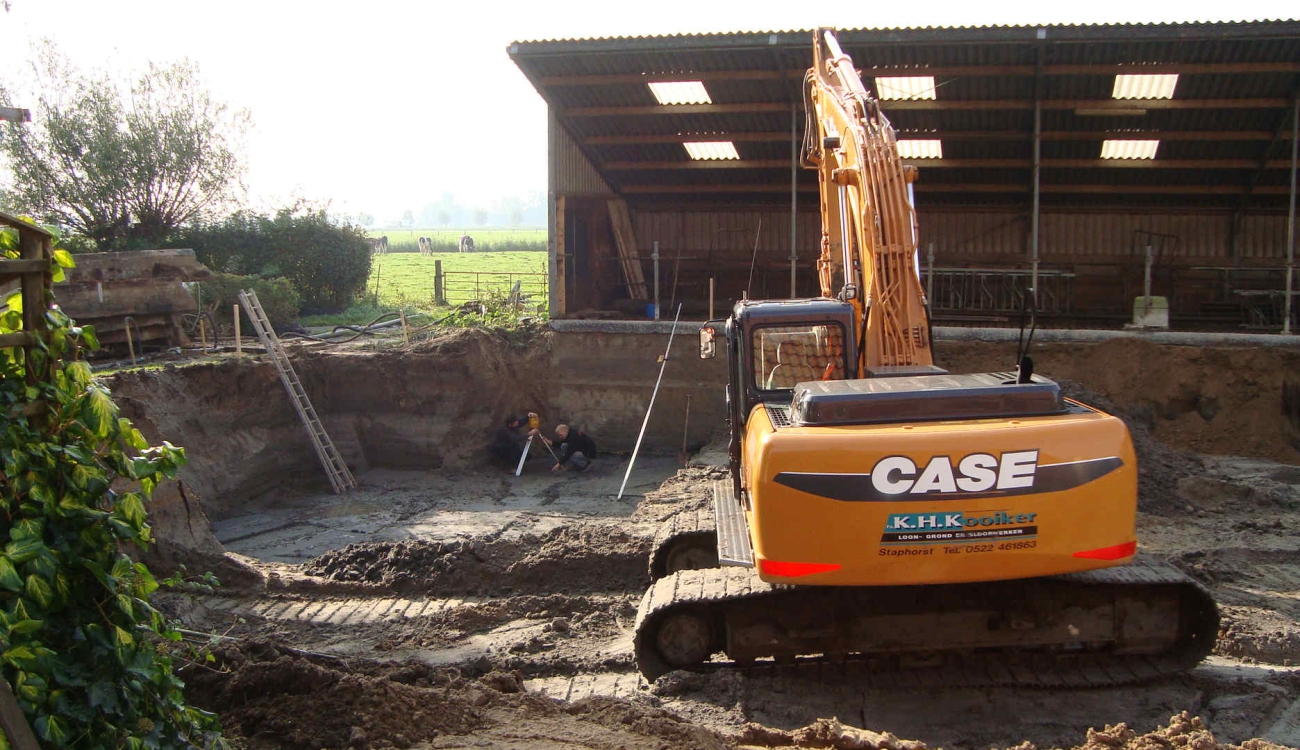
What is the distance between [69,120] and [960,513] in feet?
79.1

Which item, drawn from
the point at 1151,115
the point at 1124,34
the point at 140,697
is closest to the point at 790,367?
the point at 140,697

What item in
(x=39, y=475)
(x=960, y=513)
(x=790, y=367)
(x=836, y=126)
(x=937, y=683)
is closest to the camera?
(x=39, y=475)

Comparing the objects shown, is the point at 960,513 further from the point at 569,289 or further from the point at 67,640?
the point at 569,289

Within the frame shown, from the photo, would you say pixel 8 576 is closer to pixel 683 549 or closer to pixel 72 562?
pixel 72 562

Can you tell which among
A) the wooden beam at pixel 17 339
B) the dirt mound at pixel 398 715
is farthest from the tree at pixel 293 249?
the wooden beam at pixel 17 339

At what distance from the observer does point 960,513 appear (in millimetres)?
6453

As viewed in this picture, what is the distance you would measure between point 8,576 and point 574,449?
558 inches

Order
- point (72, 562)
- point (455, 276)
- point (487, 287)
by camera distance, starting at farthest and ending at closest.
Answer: point (455, 276)
point (487, 287)
point (72, 562)

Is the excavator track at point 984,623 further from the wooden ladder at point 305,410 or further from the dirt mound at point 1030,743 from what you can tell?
the wooden ladder at point 305,410

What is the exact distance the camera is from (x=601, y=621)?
9.45 m

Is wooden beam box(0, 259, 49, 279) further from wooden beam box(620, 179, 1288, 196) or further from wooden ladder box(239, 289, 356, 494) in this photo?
wooden beam box(620, 179, 1288, 196)

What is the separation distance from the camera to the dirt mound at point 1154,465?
40.2 ft

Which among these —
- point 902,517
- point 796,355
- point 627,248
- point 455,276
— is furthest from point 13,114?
point 455,276

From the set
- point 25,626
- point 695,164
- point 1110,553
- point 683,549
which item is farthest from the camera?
point 695,164
